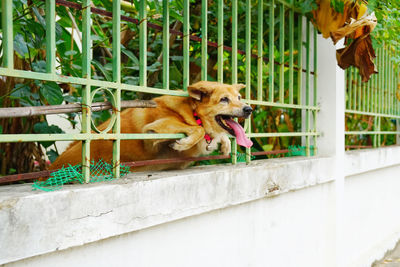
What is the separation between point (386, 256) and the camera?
17.2 feet

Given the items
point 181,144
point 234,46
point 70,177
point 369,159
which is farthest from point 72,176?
point 369,159

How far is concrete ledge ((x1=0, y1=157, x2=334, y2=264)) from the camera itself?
140 cm

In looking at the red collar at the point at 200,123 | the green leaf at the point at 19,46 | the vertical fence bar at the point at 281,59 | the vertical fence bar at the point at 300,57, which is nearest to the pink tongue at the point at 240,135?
the red collar at the point at 200,123

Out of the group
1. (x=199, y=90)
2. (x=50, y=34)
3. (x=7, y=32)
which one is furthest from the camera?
(x=199, y=90)

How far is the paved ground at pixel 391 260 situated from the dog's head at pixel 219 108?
3.42m

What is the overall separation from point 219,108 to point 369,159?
2.99 meters

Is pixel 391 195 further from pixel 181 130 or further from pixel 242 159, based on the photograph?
pixel 181 130

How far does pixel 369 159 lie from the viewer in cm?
465

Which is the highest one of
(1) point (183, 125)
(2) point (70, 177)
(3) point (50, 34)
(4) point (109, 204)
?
(3) point (50, 34)

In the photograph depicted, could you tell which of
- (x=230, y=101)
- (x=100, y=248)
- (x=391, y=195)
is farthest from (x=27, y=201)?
(x=391, y=195)

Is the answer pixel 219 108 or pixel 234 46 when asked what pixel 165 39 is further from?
pixel 234 46

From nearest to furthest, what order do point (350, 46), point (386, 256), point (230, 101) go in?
point (230, 101), point (350, 46), point (386, 256)

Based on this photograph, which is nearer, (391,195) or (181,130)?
(181,130)

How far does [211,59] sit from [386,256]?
347cm
